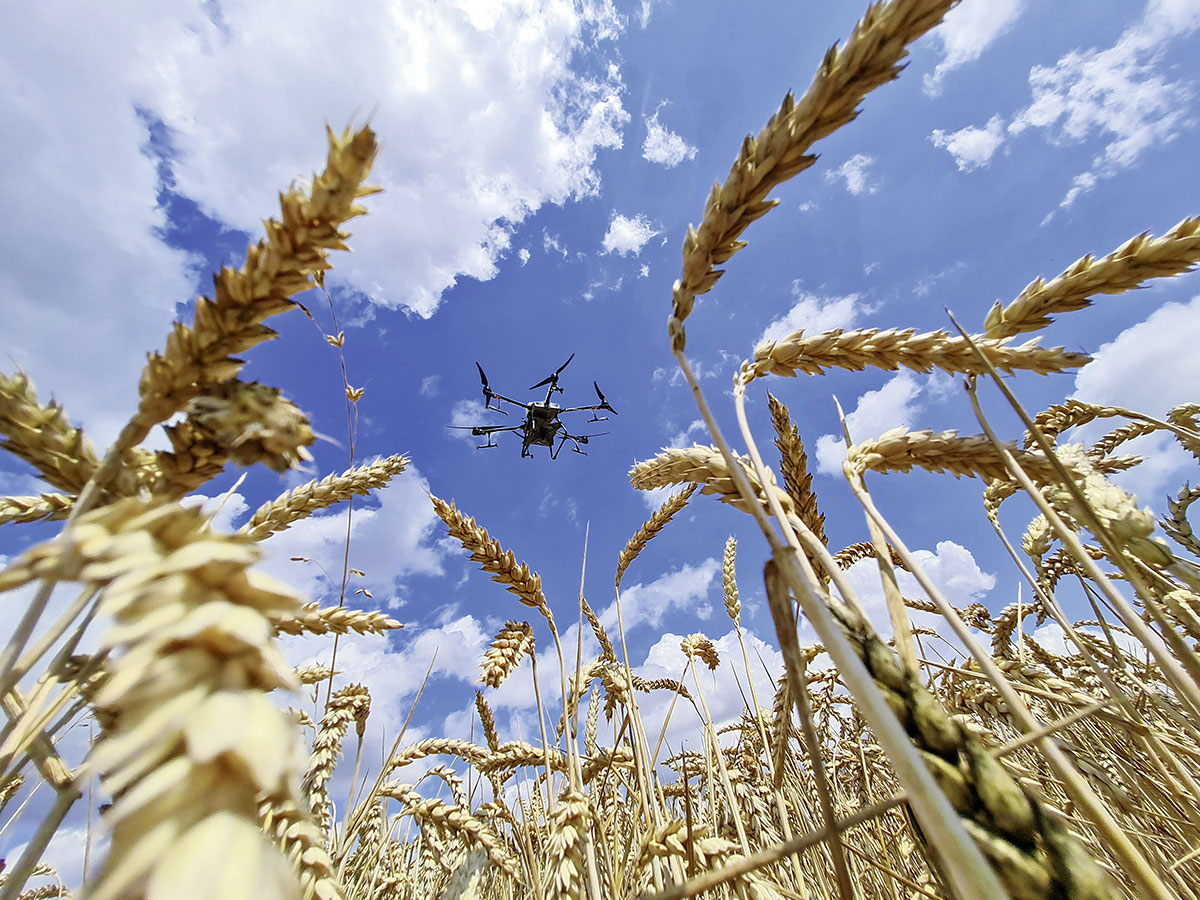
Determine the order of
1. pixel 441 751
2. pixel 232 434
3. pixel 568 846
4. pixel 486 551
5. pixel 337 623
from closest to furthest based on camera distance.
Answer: pixel 232 434, pixel 337 623, pixel 568 846, pixel 486 551, pixel 441 751

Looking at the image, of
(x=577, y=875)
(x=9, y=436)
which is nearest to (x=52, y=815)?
(x=9, y=436)

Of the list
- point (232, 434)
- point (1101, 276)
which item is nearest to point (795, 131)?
point (1101, 276)

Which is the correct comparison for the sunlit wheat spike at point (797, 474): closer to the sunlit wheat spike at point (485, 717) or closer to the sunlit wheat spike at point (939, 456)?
the sunlit wheat spike at point (939, 456)

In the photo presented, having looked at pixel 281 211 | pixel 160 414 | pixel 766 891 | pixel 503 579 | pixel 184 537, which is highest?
pixel 503 579

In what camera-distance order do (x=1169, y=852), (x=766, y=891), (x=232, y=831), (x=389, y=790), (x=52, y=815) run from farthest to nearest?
(x=389, y=790) → (x=1169, y=852) → (x=766, y=891) → (x=52, y=815) → (x=232, y=831)

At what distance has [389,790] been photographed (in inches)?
122

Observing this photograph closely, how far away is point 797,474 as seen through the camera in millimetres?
1629

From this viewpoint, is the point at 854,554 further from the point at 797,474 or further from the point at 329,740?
the point at 329,740

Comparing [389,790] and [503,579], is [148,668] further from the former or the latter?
[389,790]

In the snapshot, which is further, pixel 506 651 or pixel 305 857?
pixel 506 651

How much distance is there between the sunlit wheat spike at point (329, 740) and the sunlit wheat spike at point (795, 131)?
9.15 ft

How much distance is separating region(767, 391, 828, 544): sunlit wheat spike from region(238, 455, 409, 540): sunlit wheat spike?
53.2 inches

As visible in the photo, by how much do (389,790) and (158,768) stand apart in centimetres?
337

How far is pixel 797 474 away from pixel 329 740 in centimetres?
274
